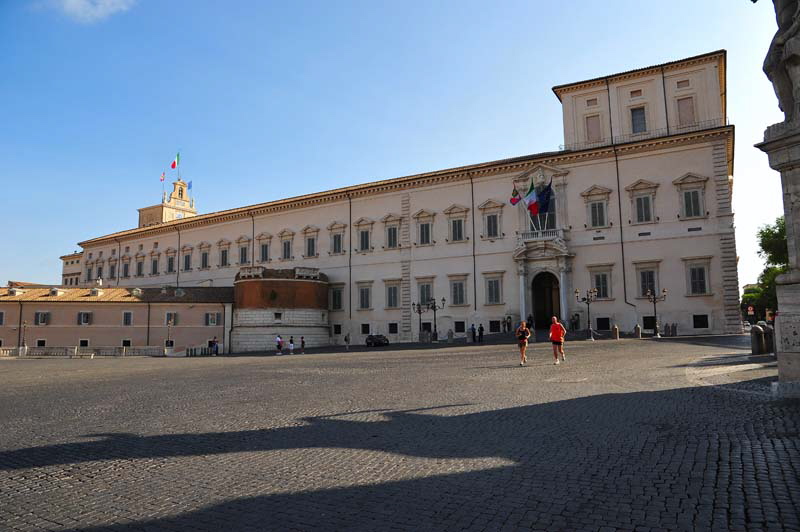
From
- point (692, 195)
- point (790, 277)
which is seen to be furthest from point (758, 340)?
point (692, 195)

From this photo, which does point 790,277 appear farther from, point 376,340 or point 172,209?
point 172,209

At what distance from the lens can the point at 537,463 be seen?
17.2 feet

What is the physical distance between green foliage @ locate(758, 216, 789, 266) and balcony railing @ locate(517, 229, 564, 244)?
84.1 ft

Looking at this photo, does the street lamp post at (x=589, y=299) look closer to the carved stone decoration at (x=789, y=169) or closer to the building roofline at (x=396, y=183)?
the building roofline at (x=396, y=183)

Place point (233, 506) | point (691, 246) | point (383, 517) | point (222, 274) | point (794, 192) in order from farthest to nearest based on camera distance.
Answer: point (222, 274)
point (691, 246)
point (794, 192)
point (233, 506)
point (383, 517)

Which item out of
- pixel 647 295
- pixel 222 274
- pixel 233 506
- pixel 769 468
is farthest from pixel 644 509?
pixel 222 274

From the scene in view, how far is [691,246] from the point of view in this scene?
103 ft

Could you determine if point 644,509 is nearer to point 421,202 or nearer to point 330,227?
point 421,202

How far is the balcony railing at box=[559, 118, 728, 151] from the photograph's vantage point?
107ft

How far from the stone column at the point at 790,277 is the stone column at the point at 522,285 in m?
27.0

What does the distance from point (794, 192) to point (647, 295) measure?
25.8 meters

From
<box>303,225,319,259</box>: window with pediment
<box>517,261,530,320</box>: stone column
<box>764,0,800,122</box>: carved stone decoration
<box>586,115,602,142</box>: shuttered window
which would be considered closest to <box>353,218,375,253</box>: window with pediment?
<box>303,225,319,259</box>: window with pediment

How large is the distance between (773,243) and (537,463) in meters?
53.3

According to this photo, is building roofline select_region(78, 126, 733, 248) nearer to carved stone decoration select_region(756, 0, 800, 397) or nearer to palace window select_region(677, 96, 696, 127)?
palace window select_region(677, 96, 696, 127)
